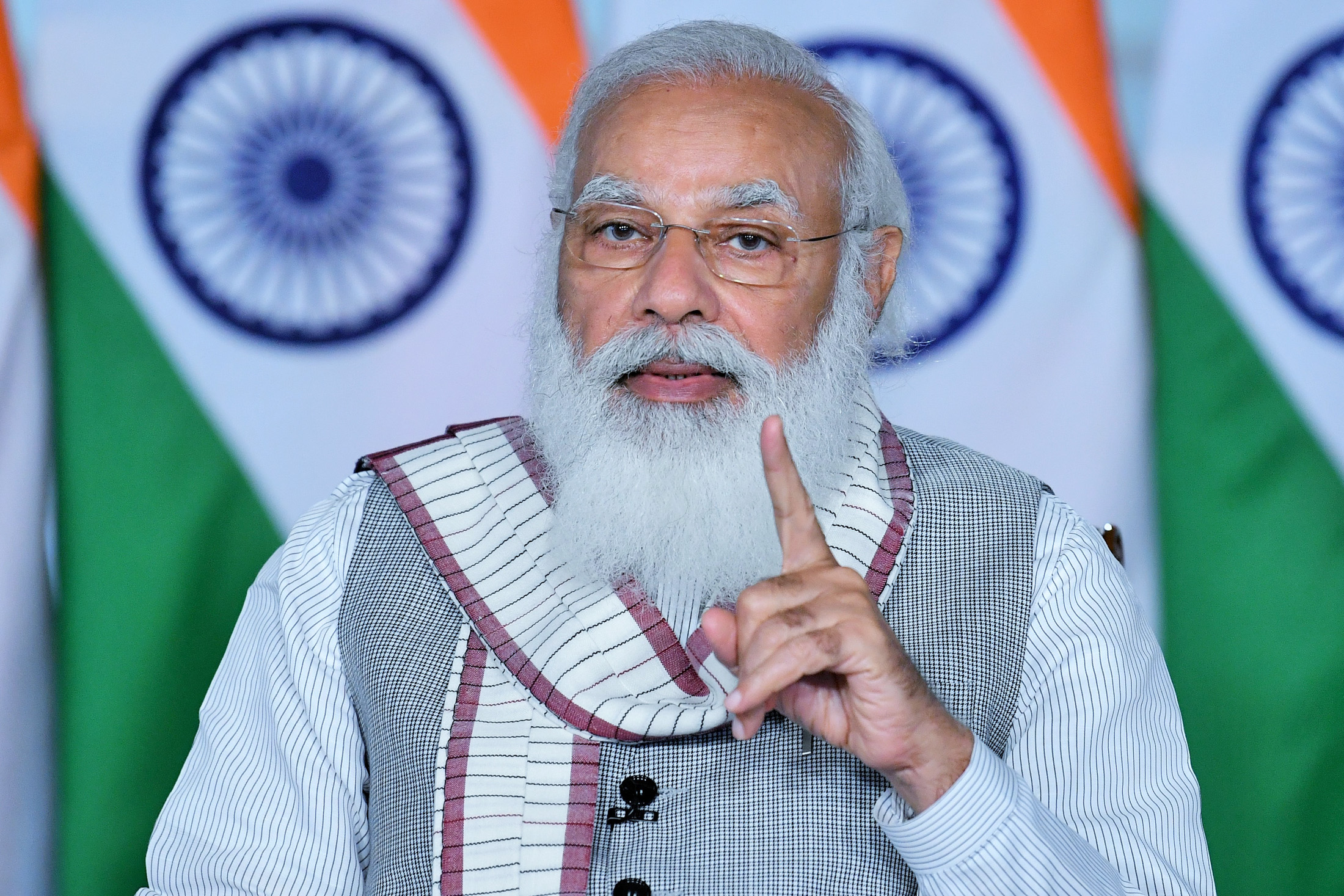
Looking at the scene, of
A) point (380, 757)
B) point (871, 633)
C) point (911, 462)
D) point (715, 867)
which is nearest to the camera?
point (871, 633)

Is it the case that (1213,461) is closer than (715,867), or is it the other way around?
(715,867)

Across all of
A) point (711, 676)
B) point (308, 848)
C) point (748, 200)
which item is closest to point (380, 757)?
point (308, 848)

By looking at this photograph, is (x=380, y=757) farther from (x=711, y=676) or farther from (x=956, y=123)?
(x=956, y=123)

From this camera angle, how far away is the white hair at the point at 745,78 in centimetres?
200

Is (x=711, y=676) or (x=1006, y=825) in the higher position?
(x=711, y=676)

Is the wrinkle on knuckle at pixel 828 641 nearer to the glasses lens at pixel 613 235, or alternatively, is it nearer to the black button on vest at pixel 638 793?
the black button on vest at pixel 638 793

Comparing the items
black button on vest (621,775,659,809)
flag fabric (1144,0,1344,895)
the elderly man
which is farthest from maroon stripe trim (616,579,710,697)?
flag fabric (1144,0,1344,895)

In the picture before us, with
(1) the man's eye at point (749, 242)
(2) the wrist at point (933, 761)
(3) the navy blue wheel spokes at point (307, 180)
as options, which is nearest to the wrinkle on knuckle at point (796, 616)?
(2) the wrist at point (933, 761)

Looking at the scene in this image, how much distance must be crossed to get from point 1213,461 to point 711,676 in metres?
1.33

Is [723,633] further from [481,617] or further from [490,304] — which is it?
[490,304]

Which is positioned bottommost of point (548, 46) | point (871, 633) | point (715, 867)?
point (715, 867)

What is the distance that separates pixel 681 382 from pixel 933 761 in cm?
61

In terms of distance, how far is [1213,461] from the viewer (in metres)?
2.66

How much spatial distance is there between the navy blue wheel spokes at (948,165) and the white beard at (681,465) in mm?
857
